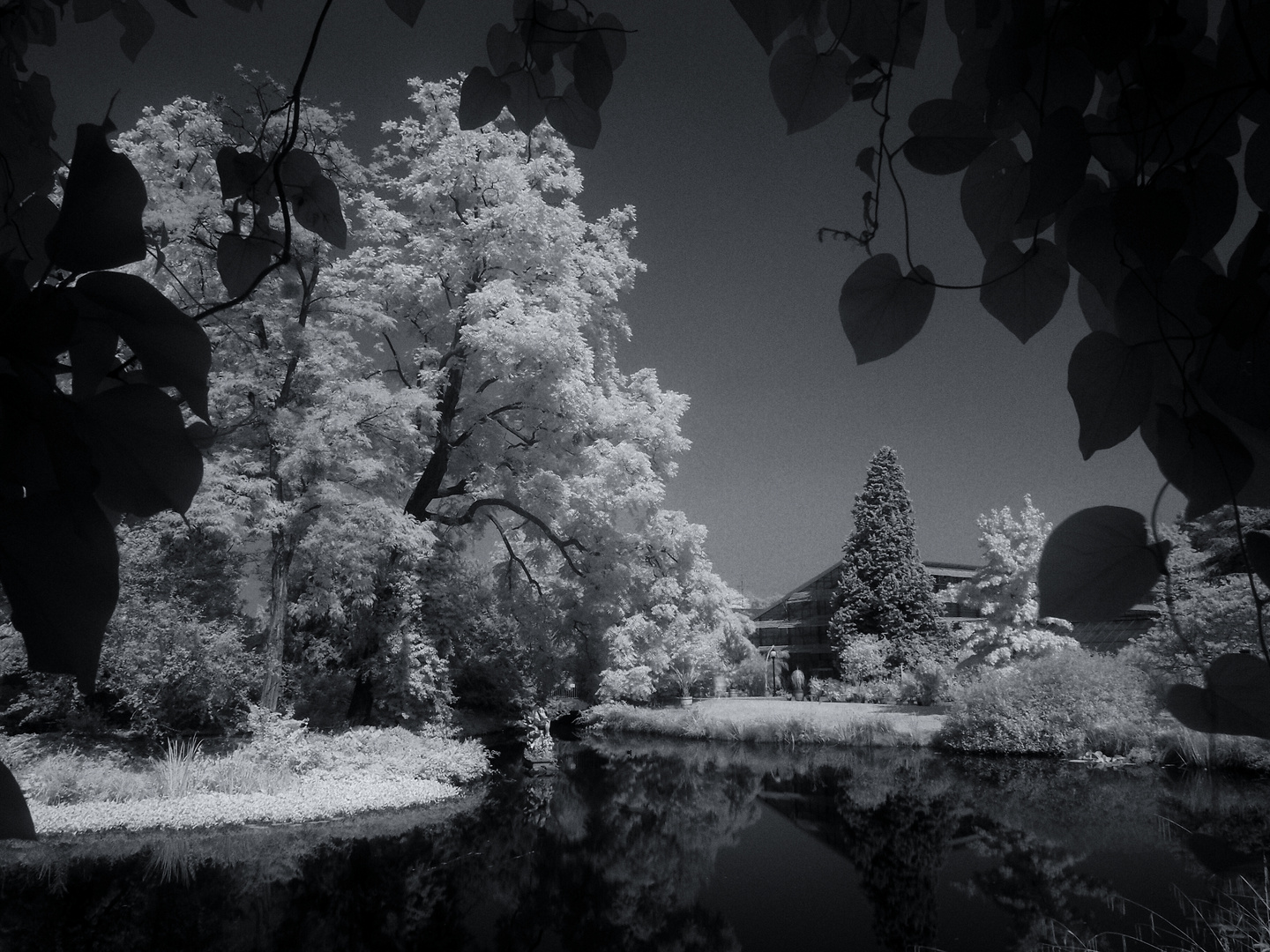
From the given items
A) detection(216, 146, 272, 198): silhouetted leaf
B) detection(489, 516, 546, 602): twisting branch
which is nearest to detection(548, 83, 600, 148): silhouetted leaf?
detection(216, 146, 272, 198): silhouetted leaf

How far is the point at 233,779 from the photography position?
739 cm

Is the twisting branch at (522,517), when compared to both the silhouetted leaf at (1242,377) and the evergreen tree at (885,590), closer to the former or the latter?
the silhouetted leaf at (1242,377)

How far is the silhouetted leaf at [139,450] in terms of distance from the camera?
0.82 feet

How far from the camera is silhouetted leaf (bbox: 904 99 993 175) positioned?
1.42 ft

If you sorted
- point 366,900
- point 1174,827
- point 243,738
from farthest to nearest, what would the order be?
point 243,738, point 1174,827, point 366,900

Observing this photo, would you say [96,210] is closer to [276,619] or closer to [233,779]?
[233,779]

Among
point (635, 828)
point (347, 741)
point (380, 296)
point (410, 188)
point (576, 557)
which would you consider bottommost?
point (635, 828)

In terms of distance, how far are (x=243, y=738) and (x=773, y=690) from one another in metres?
18.4

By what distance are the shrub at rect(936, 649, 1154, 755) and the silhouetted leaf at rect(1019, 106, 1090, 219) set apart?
1292 cm

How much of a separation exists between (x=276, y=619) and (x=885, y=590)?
17.0 metres

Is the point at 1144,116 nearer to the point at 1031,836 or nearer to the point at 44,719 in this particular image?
the point at 1031,836

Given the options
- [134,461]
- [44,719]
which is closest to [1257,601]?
[134,461]

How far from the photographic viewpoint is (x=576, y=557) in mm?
10734

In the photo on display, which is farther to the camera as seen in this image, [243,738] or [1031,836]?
[243,738]
